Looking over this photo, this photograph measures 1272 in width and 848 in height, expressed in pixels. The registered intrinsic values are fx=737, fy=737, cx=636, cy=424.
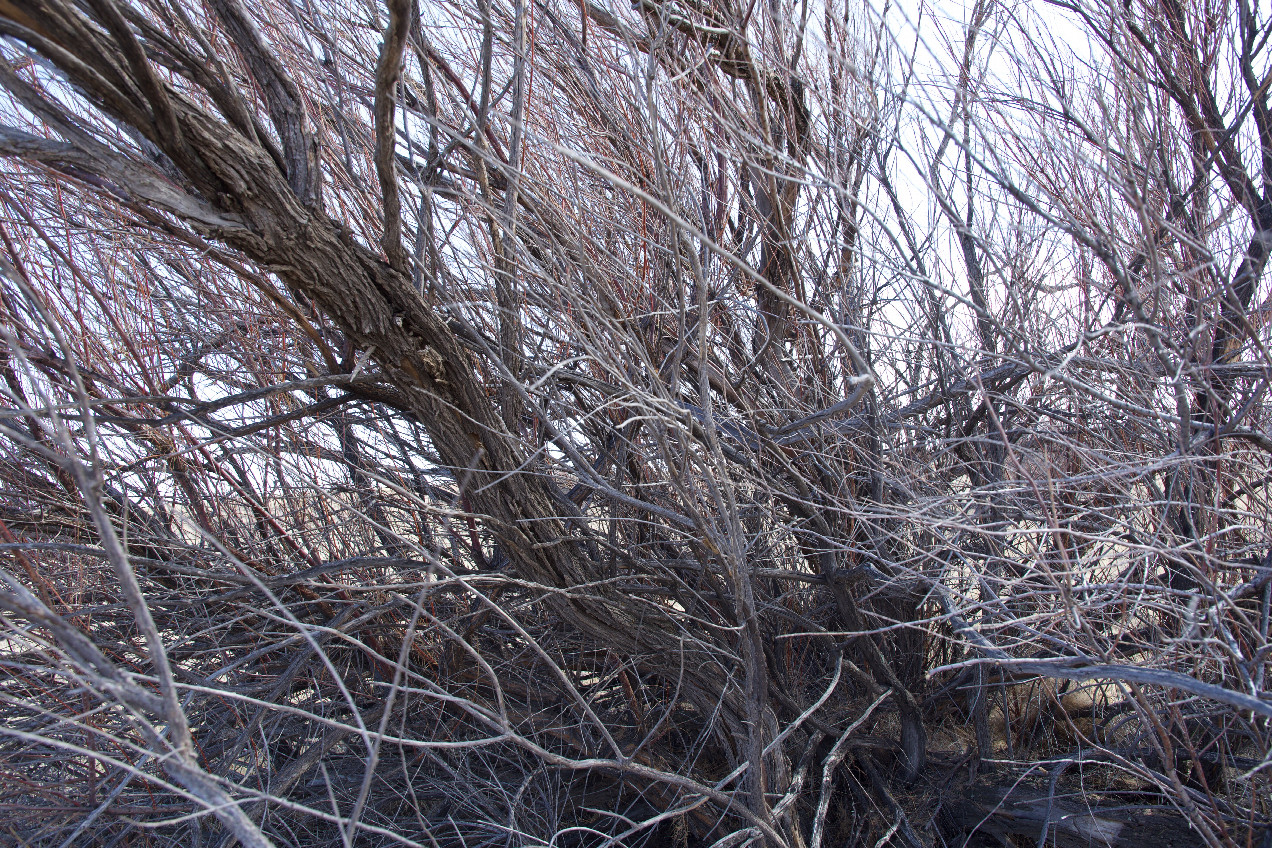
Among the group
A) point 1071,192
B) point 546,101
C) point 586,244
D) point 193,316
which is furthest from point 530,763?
point 1071,192

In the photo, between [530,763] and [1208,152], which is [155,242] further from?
[1208,152]

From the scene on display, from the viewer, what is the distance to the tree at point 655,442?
229cm

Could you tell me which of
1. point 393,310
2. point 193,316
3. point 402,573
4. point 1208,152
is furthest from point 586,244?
point 1208,152

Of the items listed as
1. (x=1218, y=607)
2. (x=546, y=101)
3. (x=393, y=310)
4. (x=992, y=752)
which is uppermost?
(x=546, y=101)

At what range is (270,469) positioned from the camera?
129 inches

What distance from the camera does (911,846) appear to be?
3.08 metres

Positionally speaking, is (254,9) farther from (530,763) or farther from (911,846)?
(911,846)

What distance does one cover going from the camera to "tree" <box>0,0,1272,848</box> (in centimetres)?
229

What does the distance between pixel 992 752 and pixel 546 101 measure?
3.47 m

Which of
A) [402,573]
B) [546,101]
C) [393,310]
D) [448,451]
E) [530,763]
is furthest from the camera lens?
[530,763]

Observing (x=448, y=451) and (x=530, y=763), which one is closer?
(x=448, y=451)

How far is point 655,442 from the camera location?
243cm

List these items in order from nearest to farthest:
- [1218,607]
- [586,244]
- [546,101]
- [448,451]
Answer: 1. [1218,607]
2. [448,451]
3. [586,244]
4. [546,101]

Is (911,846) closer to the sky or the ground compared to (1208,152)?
closer to the ground
